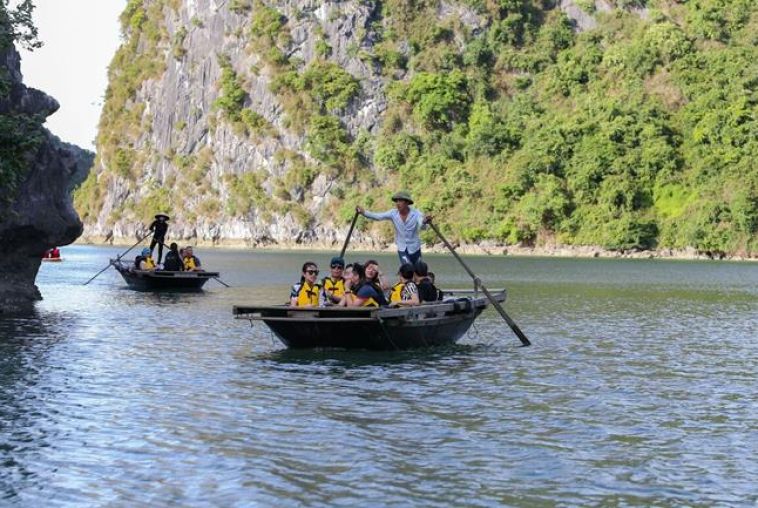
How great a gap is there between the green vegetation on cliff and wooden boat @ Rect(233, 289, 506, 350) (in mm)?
79349

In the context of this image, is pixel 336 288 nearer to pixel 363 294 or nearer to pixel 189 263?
pixel 363 294

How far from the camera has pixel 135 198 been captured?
15225 centimetres

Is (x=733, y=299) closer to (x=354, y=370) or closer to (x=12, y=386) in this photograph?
(x=354, y=370)

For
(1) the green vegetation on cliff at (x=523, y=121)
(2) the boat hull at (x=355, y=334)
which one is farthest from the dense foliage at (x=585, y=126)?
(2) the boat hull at (x=355, y=334)

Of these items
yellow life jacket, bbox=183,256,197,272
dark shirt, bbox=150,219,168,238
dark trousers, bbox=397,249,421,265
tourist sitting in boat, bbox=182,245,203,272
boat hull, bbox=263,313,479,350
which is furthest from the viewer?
dark shirt, bbox=150,219,168,238

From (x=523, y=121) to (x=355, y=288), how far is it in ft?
347

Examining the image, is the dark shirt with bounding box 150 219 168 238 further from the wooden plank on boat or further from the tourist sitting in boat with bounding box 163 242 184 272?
the wooden plank on boat

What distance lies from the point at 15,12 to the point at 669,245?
82189mm

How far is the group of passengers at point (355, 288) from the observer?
19.7m

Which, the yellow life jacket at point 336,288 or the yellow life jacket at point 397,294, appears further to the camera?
the yellow life jacket at point 336,288

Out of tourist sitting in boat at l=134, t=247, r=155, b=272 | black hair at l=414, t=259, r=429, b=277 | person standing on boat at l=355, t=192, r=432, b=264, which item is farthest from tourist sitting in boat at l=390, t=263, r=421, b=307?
tourist sitting in boat at l=134, t=247, r=155, b=272

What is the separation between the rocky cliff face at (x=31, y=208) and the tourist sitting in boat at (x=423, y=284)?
1247 cm

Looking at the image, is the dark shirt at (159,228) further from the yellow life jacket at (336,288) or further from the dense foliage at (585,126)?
the dense foliage at (585,126)

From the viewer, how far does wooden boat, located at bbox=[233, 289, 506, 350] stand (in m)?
19.0
